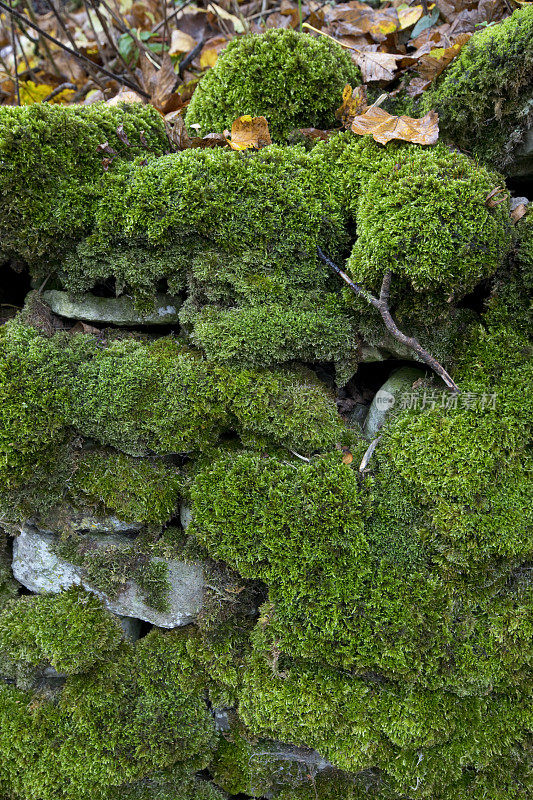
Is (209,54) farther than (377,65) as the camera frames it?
Yes

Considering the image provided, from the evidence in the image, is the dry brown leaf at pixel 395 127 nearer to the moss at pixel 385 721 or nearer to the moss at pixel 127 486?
the moss at pixel 127 486

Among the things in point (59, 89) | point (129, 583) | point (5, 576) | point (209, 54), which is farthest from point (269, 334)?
point (59, 89)

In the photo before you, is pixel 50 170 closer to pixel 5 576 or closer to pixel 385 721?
pixel 5 576

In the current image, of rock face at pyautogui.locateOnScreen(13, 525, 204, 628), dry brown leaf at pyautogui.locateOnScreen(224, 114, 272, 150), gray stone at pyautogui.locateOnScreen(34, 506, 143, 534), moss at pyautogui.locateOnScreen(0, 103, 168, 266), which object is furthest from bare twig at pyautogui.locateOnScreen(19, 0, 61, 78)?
rock face at pyautogui.locateOnScreen(13, 525, 204, 628)

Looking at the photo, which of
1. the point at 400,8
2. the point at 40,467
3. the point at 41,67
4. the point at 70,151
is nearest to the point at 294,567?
the point at 40,467

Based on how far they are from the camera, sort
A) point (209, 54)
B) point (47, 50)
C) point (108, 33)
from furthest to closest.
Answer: point (47, 50), point (209, 54), point (108, 33)

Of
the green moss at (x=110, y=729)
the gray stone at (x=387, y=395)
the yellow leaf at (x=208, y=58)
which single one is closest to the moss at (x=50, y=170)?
the yellow leaf at (x=208, y=58)
